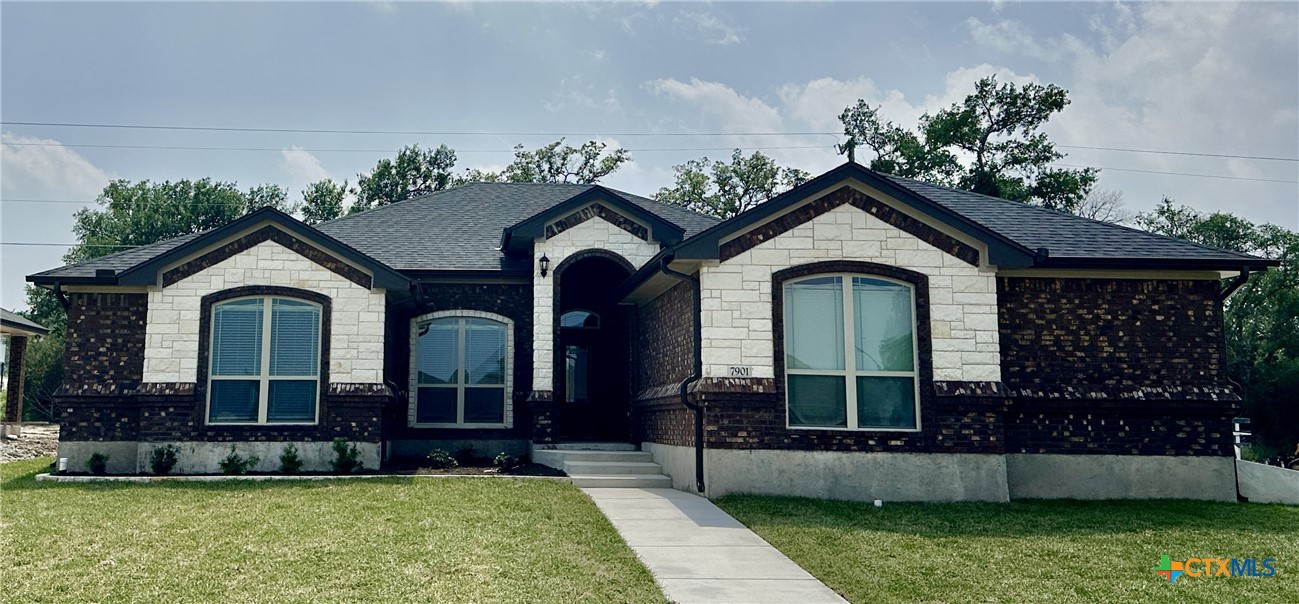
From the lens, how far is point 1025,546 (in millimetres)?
8570

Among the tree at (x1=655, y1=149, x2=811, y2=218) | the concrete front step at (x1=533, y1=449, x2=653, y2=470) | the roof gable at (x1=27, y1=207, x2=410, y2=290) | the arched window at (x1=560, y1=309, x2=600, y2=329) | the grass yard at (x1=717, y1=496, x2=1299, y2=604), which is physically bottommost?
the grass yard at (x1=717, y1=496, x2=1299, y2=604)

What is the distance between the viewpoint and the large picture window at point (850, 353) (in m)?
11.8

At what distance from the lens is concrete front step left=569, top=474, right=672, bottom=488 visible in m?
12.7

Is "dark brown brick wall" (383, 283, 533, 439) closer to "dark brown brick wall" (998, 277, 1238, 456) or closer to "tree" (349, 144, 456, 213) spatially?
"dark brown brick wall" (998, 277, 1238, 456)

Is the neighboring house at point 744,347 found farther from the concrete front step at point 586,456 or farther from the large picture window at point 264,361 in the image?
the concrete front step at point 586,456

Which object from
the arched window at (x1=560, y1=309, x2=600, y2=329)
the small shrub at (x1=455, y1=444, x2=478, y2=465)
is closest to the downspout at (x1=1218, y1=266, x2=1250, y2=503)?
the arched window at (x1=560, y1=309, x2=600, y2=329)

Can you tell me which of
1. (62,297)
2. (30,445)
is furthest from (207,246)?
(30,445)

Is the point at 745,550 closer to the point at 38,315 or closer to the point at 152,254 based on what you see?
the point at 152,254

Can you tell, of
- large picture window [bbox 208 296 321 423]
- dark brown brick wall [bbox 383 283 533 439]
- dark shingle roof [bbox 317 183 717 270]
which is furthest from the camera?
dark shingle roof [bbox 317 183 717 270]

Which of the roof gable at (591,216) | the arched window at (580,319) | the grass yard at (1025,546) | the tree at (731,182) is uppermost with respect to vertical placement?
the tree at (731,182)

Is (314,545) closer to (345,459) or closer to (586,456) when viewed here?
(345,459)

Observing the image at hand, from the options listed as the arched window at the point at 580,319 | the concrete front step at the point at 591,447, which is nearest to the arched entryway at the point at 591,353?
the arched window at the point at 580,319

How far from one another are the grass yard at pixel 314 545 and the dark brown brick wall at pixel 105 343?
8.35ft

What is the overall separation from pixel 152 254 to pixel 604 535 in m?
10.1
